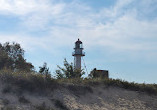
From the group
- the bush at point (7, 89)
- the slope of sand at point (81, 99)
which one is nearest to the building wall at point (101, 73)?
the slope of sand at point (81, 99)

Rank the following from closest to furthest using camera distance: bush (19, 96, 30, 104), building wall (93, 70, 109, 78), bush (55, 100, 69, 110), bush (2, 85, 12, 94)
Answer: bush (19, 96, 30, 104)
bush (2, 85, 12, 94)
bush (55, 100, 69, 110)
building wall (93, 70, 109, 78)

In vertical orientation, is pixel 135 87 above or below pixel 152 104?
above

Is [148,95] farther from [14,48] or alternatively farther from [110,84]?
[14,48]

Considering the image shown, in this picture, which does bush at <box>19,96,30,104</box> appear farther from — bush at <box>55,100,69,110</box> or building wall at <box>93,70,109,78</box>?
building wall at <box>93,70,109,78</box>

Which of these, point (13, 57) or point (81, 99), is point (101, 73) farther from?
point (13, 57)

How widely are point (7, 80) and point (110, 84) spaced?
8.60m

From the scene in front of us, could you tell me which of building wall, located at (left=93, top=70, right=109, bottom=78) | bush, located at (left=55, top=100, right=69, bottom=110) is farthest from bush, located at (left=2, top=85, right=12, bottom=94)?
building wall, located at (left=93, top=70, right=109, bottom=78)

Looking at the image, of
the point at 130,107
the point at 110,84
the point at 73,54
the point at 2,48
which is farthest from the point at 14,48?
the point at 130,107

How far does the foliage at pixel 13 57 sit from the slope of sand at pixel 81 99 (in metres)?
19.3

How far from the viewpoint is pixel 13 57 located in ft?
136

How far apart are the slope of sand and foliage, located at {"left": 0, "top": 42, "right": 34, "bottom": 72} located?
19.3 meters

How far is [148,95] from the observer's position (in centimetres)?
2227

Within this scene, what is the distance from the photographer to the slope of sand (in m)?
Result: 14.7

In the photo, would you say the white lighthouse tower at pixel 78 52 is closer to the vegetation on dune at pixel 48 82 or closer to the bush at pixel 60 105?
the vegetation on dune at pixel 48 82
